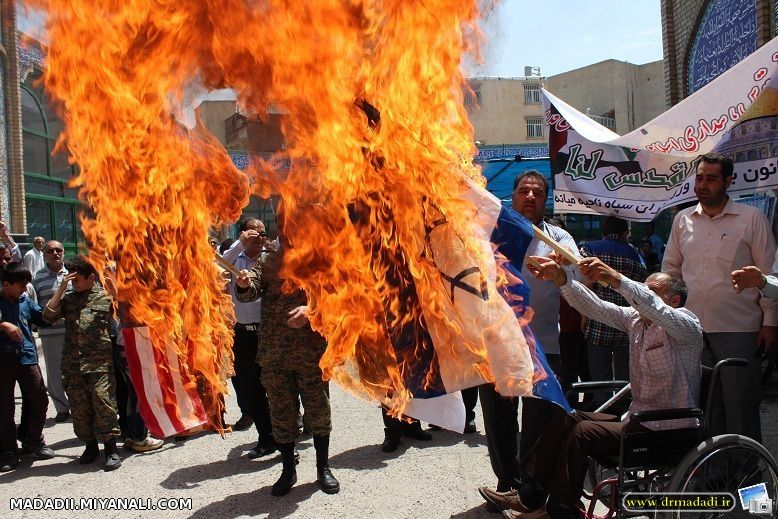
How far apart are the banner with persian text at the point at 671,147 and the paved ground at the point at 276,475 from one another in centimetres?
214

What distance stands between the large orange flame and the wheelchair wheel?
1119 mm

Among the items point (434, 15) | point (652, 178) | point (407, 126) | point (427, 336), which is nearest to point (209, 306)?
point (427, 336)

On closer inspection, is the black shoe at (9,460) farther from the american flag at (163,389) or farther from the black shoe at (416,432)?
the black shoe at (416,432)

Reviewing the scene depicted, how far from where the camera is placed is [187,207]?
3.66 metres

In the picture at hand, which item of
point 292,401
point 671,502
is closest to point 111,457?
point 292,401

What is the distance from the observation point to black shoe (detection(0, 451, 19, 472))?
5.43m

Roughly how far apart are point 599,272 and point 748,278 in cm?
94

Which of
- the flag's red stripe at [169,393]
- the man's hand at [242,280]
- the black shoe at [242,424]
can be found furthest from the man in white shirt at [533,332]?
the black shoe at [242,424]

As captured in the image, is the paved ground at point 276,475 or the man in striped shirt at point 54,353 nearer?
the paved ground at point 276,475

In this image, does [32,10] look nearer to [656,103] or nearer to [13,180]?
[13,180]

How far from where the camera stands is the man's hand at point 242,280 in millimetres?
4465

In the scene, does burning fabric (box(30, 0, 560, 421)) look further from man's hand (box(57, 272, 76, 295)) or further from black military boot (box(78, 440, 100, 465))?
black military boot (box(78, 440, 100, 465))

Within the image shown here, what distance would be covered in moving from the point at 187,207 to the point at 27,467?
3350 mm

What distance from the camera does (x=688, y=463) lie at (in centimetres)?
321
